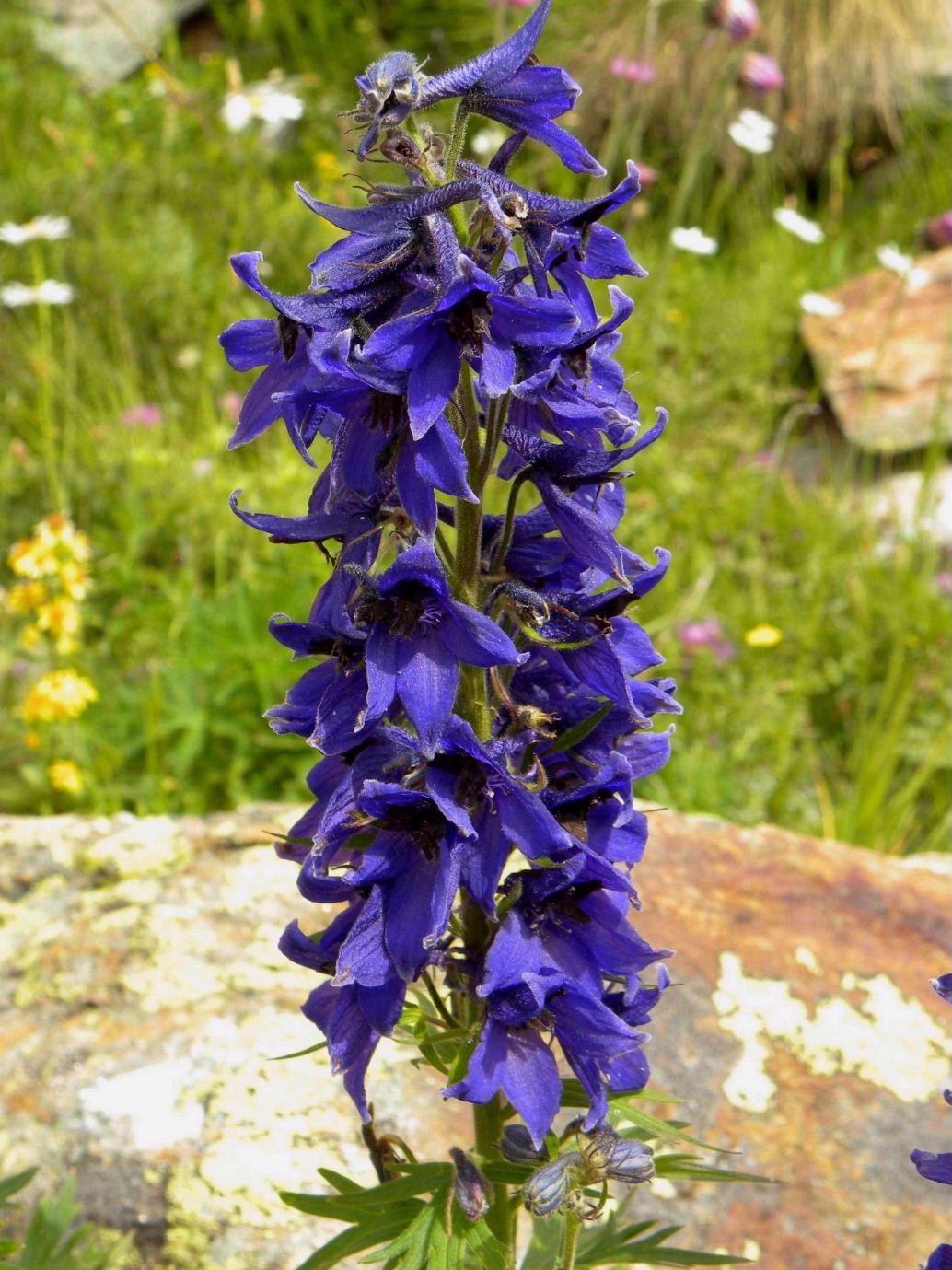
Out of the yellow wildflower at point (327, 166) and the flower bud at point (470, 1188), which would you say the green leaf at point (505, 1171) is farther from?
the yellow wildflower at point (327, 166)

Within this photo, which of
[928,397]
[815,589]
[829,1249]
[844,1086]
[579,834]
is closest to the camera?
[579,834]

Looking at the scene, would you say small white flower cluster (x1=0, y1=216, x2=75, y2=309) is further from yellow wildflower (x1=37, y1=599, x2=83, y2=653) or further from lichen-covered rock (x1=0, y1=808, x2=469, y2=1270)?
lichen-covered rock (x1=0, y1=808, x2=469, y2=1270)

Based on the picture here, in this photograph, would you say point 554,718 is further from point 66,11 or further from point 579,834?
point 66,11

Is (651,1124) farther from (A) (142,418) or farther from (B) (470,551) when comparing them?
(A) (142,418)

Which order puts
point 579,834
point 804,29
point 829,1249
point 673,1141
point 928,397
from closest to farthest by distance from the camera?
1. point 579,834
2. point 673,1141
3. point 829,1249
4. point 928,397
5. point 804,29

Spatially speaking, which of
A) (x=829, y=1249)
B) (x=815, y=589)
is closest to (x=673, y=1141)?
(x=829, y=1249)

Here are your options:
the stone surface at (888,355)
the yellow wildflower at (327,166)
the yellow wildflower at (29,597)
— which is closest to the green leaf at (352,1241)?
the yellow wildflower at (29,597)

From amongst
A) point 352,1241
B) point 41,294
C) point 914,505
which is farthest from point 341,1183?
point 914,505
